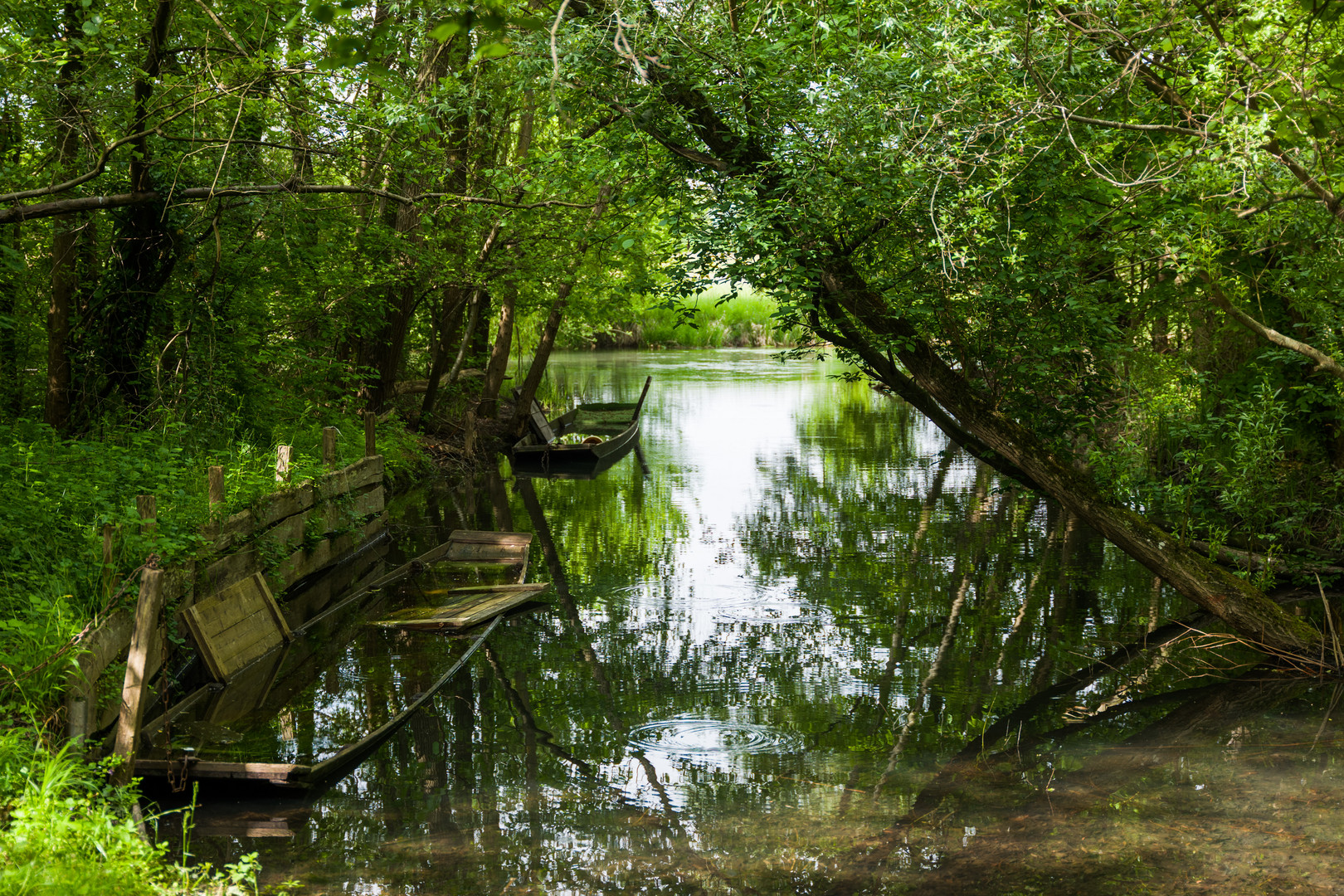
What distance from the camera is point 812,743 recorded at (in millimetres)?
7016

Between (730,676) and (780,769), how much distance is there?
5.75 ft

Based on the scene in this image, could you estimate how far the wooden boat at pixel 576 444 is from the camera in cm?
1959

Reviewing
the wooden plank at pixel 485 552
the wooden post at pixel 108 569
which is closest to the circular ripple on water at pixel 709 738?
the wooden post at pixel 108 569

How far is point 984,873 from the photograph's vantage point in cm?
530

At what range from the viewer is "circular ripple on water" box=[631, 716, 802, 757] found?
694 cm

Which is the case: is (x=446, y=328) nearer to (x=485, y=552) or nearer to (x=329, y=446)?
(x=329, y=446)

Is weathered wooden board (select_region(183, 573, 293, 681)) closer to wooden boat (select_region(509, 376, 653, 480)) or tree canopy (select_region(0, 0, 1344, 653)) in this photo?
tree canopy (select_region(0, 0, 1344, 653))

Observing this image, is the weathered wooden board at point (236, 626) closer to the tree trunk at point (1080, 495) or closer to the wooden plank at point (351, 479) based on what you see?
the wooden plank at point (351, 479)

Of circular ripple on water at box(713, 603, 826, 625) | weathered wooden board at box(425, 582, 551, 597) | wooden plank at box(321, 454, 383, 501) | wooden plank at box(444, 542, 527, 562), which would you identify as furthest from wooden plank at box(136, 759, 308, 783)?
wooden plank at box(444, 542, 527, 562)

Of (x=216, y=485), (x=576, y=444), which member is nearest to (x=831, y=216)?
(x=216, y=485)

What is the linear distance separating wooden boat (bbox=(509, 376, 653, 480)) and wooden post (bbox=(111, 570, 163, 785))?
13.2 metres

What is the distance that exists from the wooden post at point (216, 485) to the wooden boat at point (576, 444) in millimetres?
10818

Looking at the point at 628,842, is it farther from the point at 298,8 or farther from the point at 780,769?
the point at 298,8

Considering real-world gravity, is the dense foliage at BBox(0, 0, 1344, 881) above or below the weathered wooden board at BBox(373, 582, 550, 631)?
above
